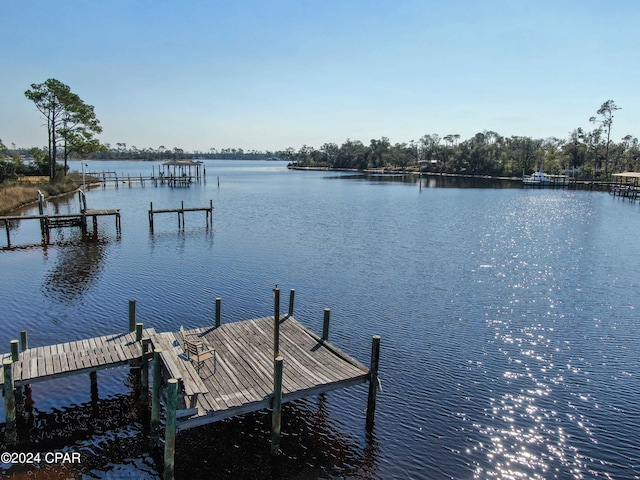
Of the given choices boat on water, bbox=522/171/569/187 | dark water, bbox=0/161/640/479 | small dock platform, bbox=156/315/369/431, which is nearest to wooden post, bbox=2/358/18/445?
dark water, bbox=0/161/640/479

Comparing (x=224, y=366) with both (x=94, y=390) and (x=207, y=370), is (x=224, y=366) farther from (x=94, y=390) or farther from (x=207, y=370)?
(x=94, y=390)

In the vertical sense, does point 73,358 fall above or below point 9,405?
above

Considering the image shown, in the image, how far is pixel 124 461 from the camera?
11570 mm

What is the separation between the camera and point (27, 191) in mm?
55156

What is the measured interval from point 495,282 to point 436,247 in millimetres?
9403

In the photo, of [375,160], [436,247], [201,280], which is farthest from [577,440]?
[375,160]

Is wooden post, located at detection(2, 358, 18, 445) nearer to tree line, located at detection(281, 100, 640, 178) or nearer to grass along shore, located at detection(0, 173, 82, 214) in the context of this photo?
grass along shore, located at detection(0, 173, 82, 214)

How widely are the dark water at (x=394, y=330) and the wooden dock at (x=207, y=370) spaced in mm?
1164

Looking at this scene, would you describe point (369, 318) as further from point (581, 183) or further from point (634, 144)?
point (634, 144)

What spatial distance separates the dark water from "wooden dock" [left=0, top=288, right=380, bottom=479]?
1164mm

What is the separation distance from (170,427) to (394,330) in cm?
1152

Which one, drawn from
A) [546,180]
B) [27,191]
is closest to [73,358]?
[27,191]

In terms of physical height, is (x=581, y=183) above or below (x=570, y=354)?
above

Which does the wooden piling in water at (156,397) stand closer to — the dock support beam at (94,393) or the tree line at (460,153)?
the dock support beam at (94,393)
